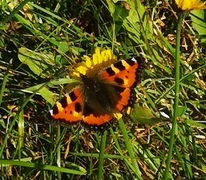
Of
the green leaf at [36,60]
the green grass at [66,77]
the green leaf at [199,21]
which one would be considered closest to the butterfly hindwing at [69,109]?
the green grass at [66,77]

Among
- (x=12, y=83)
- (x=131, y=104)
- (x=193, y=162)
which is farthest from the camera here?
(x=12, y=83)

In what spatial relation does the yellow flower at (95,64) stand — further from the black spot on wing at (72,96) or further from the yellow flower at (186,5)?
the yellow flower at (186,5)

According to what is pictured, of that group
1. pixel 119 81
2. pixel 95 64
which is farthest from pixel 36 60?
pixel 119 81

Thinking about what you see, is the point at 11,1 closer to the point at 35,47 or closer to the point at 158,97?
the point at 35,47

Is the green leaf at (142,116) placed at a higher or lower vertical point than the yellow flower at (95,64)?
lower

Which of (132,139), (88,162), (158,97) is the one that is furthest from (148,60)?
(88,162)

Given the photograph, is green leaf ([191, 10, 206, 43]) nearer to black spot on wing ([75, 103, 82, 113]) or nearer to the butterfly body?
the butterfly body
